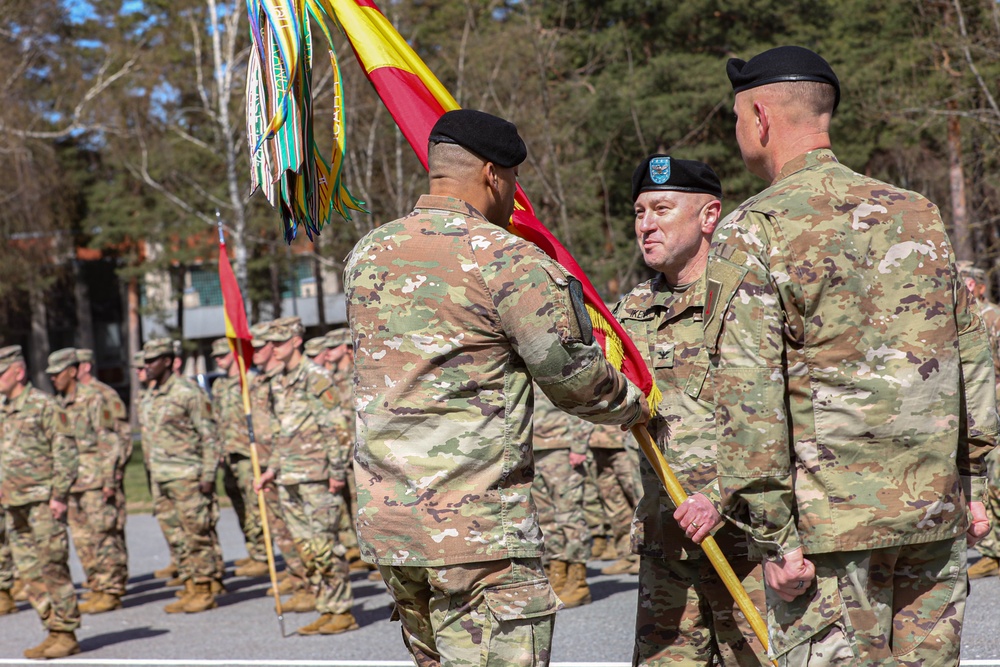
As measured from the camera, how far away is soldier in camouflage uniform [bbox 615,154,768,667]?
4.27 meters

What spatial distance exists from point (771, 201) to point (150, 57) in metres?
31.8

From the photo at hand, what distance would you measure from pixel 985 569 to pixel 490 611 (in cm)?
640

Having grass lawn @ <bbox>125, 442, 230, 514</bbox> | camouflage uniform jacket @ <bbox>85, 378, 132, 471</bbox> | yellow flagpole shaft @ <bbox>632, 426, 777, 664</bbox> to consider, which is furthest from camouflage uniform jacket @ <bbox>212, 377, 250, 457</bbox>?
yellow flagpole shaft @ <bbox>632, 426, 777, 664</bbox>

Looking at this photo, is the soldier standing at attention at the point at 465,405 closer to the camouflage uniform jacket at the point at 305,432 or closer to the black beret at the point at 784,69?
the black beret at the point at 784,69

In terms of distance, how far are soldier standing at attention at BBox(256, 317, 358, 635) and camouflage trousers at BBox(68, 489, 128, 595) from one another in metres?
2.16

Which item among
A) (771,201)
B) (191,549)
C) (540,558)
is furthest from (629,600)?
(771,201)

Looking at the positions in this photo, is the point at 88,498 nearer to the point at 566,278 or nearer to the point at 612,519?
the point at 612,519

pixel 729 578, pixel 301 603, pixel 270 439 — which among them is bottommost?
pixel 301 603

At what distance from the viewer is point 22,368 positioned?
9.87m

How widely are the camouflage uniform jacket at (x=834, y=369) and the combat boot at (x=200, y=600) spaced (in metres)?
7.91

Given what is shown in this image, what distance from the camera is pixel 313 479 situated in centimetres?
908

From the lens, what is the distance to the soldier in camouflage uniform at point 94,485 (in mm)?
10789

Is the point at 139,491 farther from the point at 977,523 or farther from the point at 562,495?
the point at 977,523

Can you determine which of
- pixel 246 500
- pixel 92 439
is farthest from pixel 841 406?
pixel 246 500
